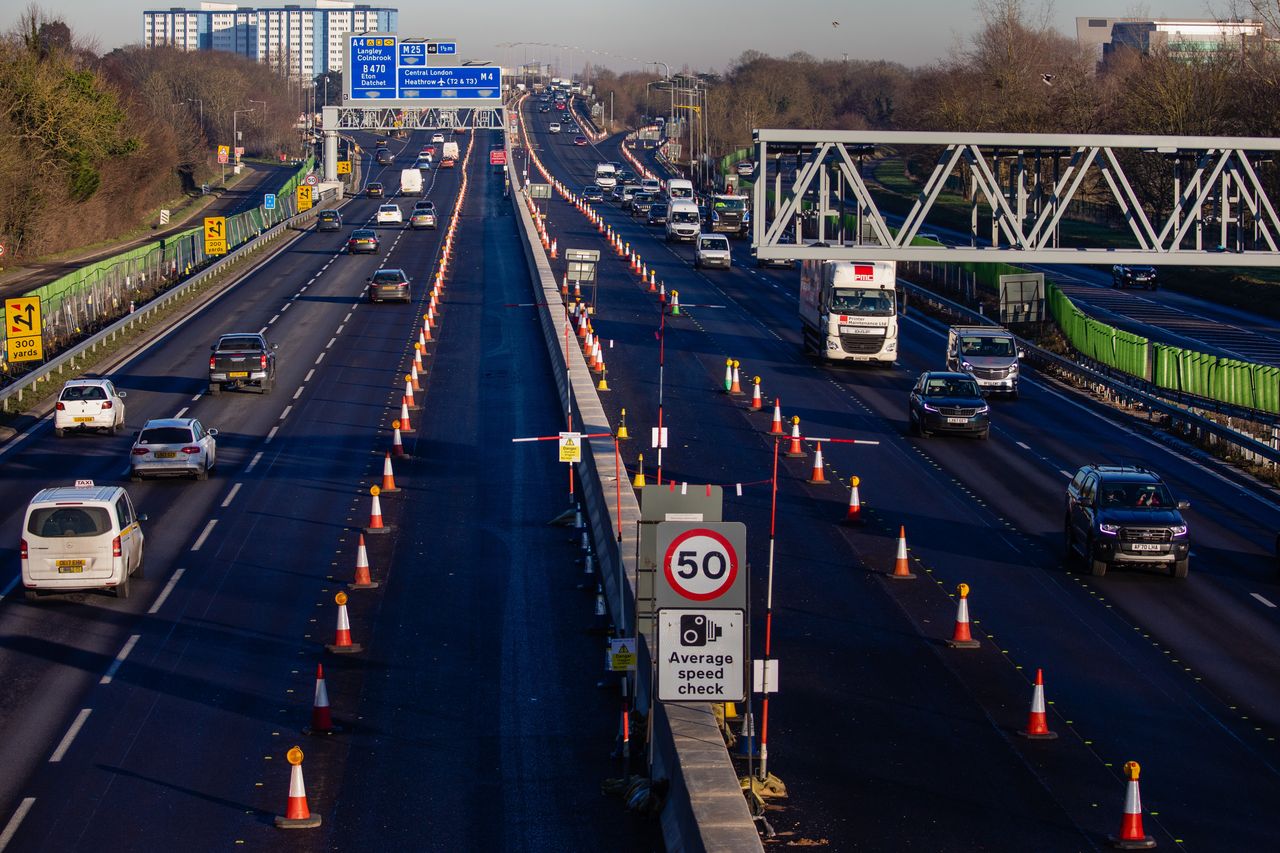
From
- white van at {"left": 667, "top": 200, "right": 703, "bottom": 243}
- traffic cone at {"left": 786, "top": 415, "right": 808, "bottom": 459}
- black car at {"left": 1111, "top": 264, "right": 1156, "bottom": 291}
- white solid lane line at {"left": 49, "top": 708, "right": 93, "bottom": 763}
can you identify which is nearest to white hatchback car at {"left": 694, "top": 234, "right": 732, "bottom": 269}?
white van at {"left": 667, "top": 200, "right": 703, "bottom": 243}

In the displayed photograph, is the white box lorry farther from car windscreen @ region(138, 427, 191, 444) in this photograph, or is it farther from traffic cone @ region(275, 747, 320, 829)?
traffic cone @ region(275, 747, 320, 829)

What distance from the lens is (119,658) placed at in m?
21.4

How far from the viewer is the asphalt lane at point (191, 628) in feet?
54.3

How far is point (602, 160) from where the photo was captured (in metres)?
169

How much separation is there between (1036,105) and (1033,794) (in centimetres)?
8640

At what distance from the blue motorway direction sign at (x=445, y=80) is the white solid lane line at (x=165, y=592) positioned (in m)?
88.2

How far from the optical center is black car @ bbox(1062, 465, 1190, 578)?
2552cm

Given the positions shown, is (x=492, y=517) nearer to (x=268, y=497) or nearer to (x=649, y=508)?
(x=268, y=497)

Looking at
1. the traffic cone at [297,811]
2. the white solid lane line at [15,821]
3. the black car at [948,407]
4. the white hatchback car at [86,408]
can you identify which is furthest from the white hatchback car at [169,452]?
the traffic cone at [297,811]

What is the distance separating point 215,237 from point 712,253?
74.3ft

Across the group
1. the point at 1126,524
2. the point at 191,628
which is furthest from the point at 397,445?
the point at 1126,524

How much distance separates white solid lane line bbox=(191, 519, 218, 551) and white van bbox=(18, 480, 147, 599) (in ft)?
11.5

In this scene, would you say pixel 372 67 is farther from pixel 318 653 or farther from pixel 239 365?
pixel 318 653

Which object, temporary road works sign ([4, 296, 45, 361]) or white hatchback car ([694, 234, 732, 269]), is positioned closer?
temporary road works sign ([4, 296, 45, 361])
